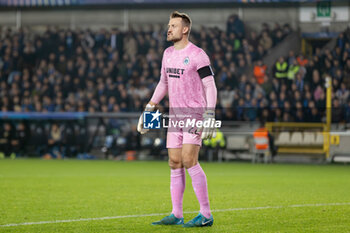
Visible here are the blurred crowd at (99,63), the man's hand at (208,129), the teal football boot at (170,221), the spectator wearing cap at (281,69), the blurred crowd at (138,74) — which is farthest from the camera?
the blurred crowd at (99,63)

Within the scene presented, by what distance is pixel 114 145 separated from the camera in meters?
19.9

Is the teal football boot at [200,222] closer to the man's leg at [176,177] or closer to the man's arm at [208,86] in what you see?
the man's leg at [176,177]

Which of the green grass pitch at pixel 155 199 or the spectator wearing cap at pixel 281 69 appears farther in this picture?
the spectator wearing cap at pixel 281 69

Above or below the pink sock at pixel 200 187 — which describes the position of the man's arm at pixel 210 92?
above

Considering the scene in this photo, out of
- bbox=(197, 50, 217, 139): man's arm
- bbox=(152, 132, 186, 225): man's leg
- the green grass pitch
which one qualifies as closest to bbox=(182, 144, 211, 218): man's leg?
bbox=(152, 132, 186, 225): man's leg

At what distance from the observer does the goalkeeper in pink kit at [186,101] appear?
245 inches

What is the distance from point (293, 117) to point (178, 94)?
44.3 ft

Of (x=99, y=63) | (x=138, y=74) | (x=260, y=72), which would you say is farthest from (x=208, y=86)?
(x=99, y=63)

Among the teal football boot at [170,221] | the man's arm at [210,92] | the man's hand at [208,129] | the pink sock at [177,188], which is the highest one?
the man's arm at [210,92]

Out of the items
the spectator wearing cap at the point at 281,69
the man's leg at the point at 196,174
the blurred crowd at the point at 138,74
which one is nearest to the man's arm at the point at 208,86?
the man's leg at the point at 196,174

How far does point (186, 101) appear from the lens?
6.34m

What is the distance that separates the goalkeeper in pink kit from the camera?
6.23 metres

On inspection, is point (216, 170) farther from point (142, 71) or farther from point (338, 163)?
point (142, 71)

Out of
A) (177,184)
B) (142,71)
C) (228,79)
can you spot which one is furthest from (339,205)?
(142,71)
